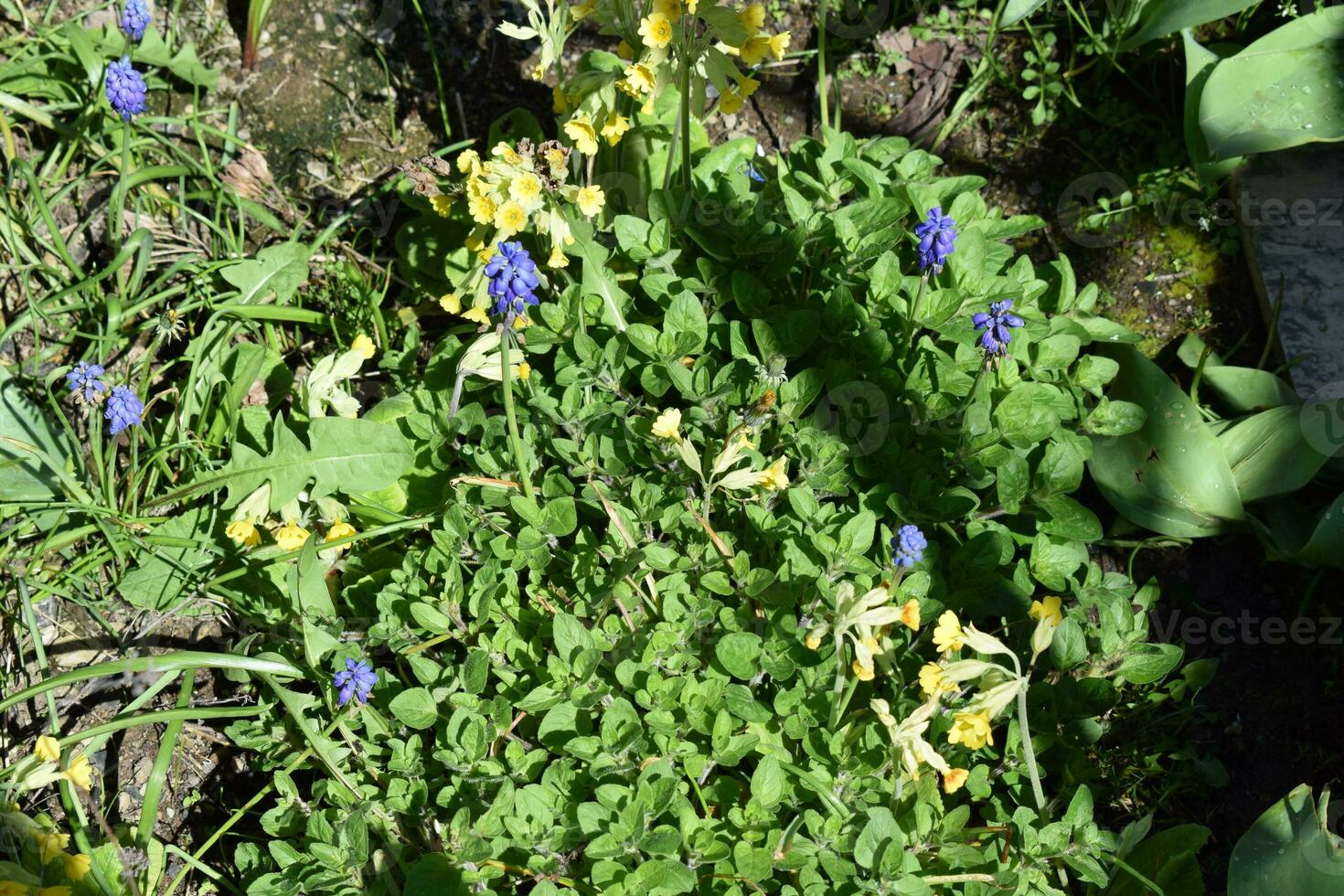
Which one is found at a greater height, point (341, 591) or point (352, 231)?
point (352, 231)

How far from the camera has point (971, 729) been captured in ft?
5.76

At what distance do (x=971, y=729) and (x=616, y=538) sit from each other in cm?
85

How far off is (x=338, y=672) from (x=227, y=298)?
4.16 feet

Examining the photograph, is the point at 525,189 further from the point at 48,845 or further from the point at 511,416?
the point at 48,845

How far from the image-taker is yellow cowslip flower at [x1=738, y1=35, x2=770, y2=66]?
2342mm

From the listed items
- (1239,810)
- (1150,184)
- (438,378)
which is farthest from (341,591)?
(1150,184)

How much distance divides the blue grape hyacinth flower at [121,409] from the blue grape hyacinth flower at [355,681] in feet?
2.57

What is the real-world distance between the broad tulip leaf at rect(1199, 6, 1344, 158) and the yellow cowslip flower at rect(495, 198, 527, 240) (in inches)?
75.2

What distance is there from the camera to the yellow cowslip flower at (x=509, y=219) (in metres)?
2.26

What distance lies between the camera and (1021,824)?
6.60 feet

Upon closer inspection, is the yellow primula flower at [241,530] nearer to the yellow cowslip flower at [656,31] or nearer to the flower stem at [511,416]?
the flower stem at [511,416]

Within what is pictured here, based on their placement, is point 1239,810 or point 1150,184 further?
point 1150,184

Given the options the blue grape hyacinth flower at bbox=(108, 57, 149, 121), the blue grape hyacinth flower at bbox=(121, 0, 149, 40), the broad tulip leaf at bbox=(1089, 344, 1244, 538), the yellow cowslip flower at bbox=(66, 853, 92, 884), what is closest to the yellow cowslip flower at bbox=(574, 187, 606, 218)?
the blue grape hyacinth flower at bbox=(108, 57, 149, 121)

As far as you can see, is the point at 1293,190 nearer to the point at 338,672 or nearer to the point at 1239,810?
the point at 1239,810
